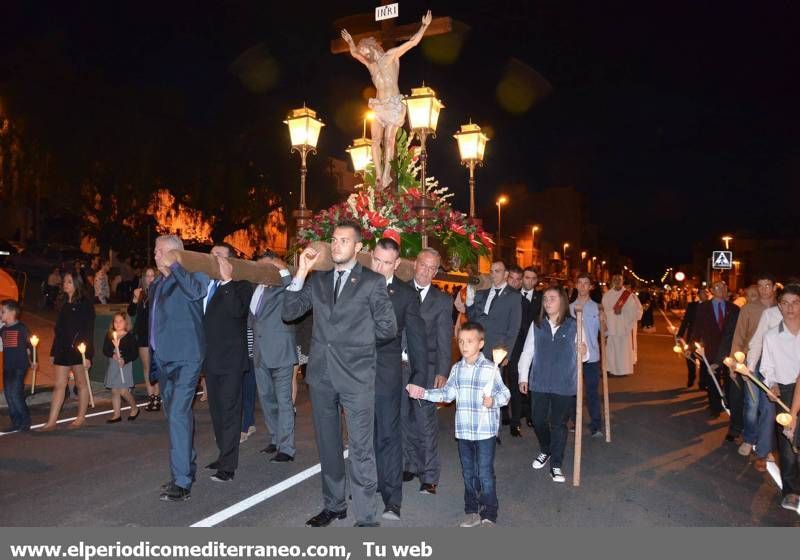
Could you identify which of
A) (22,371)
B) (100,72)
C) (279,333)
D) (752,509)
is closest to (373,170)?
→ (279,333)

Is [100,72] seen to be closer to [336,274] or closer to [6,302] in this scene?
[6,302]

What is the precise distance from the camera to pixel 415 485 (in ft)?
20.4

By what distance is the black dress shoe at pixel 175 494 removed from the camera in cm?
559

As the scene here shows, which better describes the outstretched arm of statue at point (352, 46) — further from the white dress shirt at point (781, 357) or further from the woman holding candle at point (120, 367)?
the white dress shirt at point (781, 357)

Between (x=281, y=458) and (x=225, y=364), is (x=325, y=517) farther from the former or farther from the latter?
(x=281, y=458)

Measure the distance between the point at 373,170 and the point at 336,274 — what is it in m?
4.66

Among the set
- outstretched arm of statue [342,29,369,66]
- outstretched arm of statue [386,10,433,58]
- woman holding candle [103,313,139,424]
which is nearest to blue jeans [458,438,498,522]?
woman holding candle [103,313,139,424]

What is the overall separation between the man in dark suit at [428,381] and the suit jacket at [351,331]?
3.04 feet

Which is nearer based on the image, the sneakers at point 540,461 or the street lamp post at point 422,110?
the sneakers at point 540,461

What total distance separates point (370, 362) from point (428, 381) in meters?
1.11

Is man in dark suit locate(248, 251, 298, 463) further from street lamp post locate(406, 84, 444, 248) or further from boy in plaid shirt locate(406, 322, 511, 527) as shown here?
street lamp post locate(406, 84, 444, 248)

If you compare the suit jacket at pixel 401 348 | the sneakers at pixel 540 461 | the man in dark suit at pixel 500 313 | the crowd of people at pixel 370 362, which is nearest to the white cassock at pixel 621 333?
the crowd of people at pixel 370 362

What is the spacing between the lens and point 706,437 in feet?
27.9

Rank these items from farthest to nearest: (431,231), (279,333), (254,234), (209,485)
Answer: (254,234) < (431,231) < (279,333) < (209,485)
